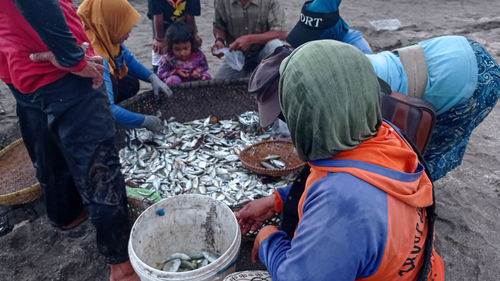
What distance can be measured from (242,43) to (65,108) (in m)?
2.91

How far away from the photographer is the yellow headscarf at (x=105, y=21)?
317 cm

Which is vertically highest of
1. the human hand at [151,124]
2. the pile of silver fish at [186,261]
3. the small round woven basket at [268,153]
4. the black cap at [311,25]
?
the black cap at [311,25]

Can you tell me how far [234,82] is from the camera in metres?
4.08

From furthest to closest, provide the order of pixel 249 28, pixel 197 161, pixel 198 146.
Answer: pixel 249 28 < pixel 198 146 < pixel 197 161

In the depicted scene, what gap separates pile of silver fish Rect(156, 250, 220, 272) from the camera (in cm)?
234

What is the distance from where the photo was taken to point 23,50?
1.94 m

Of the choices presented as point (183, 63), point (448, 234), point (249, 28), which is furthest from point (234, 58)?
point (448, 234)

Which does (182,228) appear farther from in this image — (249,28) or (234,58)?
(249,28)

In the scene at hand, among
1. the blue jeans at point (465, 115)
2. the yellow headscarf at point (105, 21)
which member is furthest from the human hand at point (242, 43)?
the blue jeans at point (465, 115)

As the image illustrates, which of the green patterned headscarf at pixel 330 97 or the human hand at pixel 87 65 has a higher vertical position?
the green patterned headscarf at pixel 330 97

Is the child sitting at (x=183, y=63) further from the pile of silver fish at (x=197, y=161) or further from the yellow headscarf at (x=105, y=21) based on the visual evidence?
the yellow headscarf at (x=105, y=21)

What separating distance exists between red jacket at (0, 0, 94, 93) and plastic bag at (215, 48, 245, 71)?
2.64 metres

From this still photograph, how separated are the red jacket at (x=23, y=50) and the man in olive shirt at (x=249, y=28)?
2.81 metres

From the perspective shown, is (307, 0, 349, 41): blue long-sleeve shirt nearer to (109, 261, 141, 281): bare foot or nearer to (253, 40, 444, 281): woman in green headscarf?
(253, 40, 444, 281): woman in green headscarf
